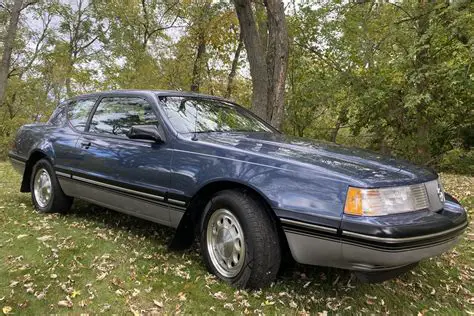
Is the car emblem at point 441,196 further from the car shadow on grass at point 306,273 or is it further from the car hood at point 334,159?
the car shadow on grass at point 306,273

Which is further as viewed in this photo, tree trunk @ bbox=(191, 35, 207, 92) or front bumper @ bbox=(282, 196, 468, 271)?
tree trunk @ bbox=(191, 35, 207, 92)

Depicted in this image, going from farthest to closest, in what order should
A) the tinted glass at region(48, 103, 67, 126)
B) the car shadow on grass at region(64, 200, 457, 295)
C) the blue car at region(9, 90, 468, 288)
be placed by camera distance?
the tinted glass at region(48, 103, 67, 126)
the car shadow on grass at region(64, 200, 457, 295)
the blue car at region(9, 90, 468, 288)

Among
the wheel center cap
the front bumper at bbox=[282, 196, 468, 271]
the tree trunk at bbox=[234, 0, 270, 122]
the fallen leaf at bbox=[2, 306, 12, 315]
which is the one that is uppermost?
the tree trunk at bbox=[234, 0, 270, 122]

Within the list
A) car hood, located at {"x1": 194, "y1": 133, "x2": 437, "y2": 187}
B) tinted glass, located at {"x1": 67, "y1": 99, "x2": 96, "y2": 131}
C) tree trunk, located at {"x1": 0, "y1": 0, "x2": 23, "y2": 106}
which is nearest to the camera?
car hood, located at {"x1": 194, "y1": 133, "x2": 437, "y2": 187}

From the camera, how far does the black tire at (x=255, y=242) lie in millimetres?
2906

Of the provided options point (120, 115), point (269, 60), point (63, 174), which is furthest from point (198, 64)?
point (120, 115)

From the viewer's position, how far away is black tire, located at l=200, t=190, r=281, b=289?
2906 mm

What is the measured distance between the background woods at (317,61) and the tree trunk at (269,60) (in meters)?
0.02

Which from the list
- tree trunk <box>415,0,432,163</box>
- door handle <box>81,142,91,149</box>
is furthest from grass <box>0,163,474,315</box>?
tree trunk <box>415,0,432,163</box>

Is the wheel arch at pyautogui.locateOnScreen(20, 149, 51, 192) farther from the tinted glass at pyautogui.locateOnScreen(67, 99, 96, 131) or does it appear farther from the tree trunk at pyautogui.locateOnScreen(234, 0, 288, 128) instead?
the tree trunk at pyautogui.locateOnScreen(234, 0, 288, 128)

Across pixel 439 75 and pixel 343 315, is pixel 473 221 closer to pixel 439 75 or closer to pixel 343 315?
pixel 343 315

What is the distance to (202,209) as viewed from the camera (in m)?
3.49

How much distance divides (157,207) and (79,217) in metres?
1.87

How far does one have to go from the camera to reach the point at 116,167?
13.2 feet
